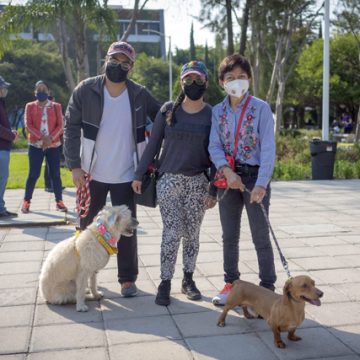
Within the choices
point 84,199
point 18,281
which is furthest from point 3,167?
point 84,199

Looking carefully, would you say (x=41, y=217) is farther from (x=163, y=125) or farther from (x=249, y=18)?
(x=249, y=18)

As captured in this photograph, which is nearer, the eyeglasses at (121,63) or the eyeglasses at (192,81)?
the eyeglasses at (192,81)

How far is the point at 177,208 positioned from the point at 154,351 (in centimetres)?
129

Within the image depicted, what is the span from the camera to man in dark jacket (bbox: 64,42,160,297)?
4.56 metres

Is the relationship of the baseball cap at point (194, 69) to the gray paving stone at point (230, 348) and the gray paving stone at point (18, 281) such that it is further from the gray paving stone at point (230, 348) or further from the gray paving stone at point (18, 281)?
the gray paving stone at point (18, 281)

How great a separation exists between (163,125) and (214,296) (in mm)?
1644

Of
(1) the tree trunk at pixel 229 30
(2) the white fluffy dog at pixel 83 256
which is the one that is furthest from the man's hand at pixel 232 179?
(1) the tree trunk at pixel 229 30

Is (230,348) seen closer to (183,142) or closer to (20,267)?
(183,142)

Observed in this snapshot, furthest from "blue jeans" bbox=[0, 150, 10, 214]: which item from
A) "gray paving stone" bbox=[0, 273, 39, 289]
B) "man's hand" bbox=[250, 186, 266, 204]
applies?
"man's hand" bbox=[250, 186, 266, 204]

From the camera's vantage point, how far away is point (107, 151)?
184 inches

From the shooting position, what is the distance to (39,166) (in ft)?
29.9

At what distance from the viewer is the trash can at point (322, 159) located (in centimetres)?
1330

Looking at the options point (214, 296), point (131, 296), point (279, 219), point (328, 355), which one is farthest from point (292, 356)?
point (279, 219)

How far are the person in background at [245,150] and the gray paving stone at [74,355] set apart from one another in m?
1.50
